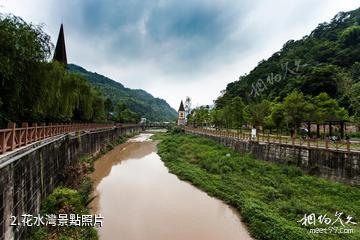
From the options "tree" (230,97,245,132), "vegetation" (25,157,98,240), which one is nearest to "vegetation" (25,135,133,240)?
"vegetation" (25,157,98,240)

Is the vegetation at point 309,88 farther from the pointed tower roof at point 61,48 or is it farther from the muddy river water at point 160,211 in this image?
the pointed tower roof at point 61,48

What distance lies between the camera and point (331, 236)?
35.3 feet

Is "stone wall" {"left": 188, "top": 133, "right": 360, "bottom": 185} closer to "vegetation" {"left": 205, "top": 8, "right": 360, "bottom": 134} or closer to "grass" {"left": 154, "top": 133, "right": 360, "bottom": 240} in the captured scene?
"grass" {"left": 154, "top": 133, "right": 360, "bottom": 240}

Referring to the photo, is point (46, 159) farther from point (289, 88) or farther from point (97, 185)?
point (289, 88)

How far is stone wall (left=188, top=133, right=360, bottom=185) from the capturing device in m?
15.6

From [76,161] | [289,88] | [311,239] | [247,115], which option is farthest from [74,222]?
[289,88]

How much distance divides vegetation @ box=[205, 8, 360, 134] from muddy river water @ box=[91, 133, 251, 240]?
56.2 feet

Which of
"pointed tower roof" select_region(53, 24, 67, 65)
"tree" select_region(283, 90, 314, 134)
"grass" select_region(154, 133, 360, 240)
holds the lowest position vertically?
"grass" select_region(154, 133, 360, 240)

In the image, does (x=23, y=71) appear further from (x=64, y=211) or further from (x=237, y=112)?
(x=237, y=112)

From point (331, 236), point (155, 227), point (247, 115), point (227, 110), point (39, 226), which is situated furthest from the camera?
point (227, 110)

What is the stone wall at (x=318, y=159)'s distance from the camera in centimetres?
1562

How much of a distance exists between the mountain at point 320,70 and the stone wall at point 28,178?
27347mm

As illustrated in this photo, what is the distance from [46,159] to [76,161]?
359 inches

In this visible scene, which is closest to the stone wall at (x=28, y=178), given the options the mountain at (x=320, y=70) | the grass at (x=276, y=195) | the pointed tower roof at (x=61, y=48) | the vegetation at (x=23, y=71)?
the vegetation at (x=23, y=71)
